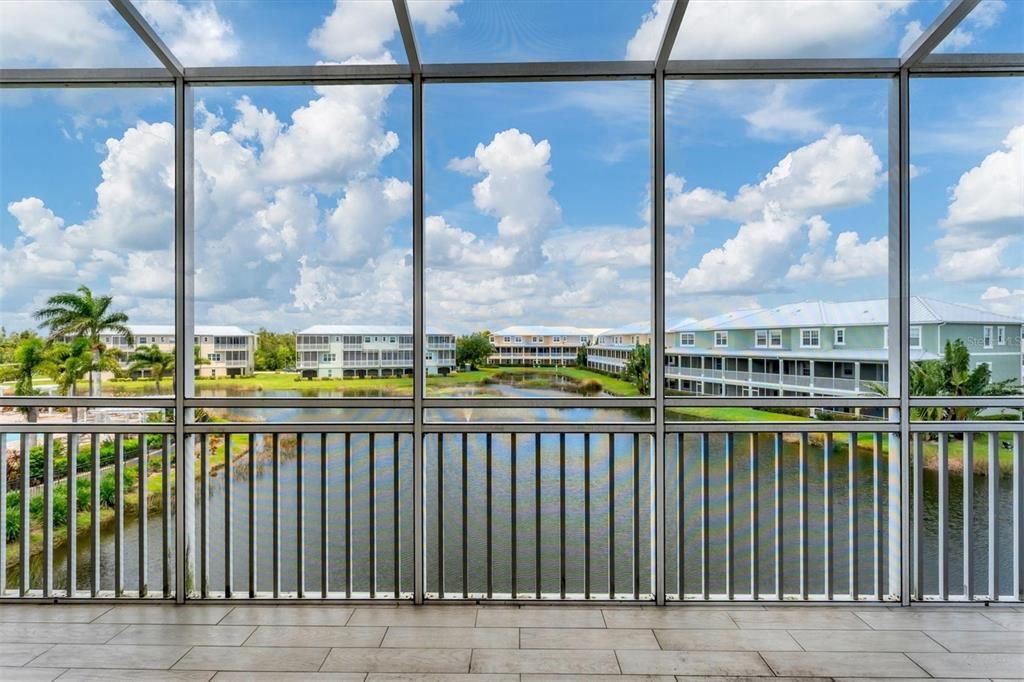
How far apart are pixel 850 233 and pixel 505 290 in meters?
1.67

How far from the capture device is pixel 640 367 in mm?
2658

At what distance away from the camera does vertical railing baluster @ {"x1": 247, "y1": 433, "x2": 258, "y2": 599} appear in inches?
104

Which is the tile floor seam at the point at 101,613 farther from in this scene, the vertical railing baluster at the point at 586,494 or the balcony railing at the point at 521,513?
the vertical railing baluster at the point at 586,494

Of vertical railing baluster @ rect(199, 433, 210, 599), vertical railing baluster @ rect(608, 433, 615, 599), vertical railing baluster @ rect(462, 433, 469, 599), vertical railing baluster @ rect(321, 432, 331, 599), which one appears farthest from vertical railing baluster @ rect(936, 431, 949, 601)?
vertical railing baluster @ rect(199, 433, 210, 599)

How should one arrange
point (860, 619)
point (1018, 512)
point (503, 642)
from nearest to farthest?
point (503, 642) → point (860, 619) → point (1018, 512)

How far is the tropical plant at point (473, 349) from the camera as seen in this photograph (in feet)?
8.72

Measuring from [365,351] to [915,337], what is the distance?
2.64m

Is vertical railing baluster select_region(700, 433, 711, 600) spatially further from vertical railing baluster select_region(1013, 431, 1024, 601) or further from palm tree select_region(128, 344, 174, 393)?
palm tree select_region(128, 344, 174, 393)

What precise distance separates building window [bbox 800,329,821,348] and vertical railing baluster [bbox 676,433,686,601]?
0.74 metres

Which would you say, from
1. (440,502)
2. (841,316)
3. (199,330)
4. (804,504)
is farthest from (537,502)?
(199,330)

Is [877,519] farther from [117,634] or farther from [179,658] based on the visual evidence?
[117,634]

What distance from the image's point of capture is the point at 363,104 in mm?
2623

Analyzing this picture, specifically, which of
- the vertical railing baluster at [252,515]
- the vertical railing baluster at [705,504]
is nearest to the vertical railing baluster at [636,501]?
the vertical railing baluster at [705,504]

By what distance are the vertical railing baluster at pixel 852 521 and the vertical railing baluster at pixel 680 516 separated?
78 centimetres
